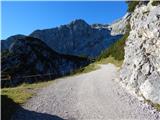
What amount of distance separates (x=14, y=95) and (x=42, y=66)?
95.5 metres

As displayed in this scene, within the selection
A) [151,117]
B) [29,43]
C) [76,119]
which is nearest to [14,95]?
[76,119]

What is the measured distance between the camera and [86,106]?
24.7 m

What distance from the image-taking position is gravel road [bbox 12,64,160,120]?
22.0 metres

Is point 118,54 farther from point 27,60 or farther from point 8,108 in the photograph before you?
point 8,108

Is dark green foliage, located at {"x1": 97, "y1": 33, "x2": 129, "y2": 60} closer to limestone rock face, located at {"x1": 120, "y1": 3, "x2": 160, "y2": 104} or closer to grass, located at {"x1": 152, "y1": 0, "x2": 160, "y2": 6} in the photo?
grass, located at {"x1": 152, "y1": 0, "x2": 160, "y2": 6}

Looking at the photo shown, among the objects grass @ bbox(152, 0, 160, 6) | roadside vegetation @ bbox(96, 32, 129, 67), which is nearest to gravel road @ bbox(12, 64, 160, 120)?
grass @ bbox(152, 0, 160, 6)

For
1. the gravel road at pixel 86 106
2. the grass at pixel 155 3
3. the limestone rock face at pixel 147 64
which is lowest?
the gravel road at pixel 86 106

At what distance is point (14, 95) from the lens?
97.5 ft

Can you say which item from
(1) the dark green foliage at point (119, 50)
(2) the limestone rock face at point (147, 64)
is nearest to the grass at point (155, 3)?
(2) the limestone rock face at point (147, 64)

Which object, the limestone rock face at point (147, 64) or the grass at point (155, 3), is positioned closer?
the limestone rock face at point (147, 64)

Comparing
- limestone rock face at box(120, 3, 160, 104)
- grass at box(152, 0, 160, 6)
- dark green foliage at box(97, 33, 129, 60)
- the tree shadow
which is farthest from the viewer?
dark green foliage at box(97, 33, 129, 60)

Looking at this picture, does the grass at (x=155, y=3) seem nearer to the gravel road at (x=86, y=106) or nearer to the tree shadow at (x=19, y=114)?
the gravel road at (x=86, y=106)

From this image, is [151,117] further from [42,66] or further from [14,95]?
[42,66]

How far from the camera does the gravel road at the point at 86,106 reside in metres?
22.0
